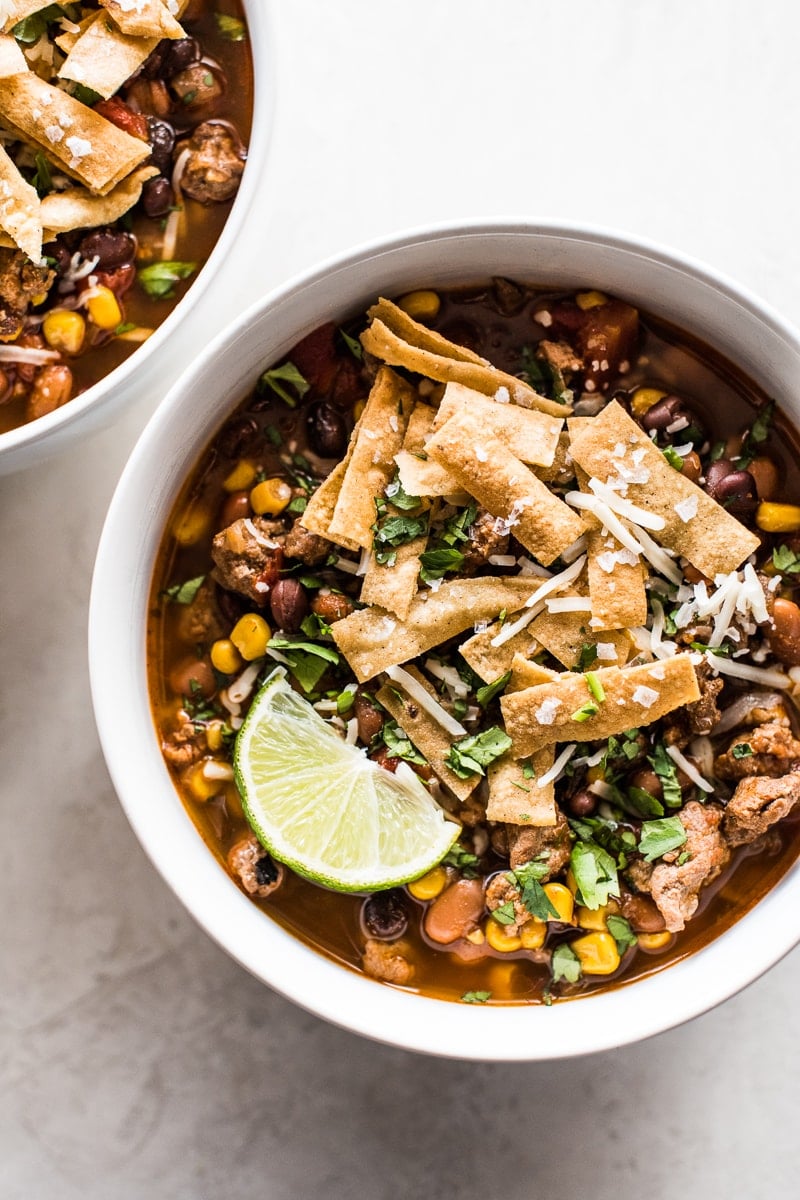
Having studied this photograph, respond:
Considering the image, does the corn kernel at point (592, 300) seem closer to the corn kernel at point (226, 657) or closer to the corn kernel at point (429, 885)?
the corn kernel at point (226, 657)

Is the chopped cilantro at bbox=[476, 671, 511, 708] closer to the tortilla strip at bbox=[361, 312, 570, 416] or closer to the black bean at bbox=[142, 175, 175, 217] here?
the tortilla strip at bbox=[361, 312, 570, 416]

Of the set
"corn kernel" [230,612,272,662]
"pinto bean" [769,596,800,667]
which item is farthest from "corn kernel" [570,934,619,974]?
"corn kernel" [230,612,272,662]

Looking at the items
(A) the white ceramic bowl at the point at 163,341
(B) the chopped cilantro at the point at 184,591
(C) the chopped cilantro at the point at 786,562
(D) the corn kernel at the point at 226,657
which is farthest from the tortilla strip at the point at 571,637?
(A) the white ceramic bowl at the point at 163,341

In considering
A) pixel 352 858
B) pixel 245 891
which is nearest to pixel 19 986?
pixel 245 891

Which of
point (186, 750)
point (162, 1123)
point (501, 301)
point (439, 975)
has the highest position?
point (501, 301)

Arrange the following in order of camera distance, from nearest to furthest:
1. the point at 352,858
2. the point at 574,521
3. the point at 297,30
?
the point at 574,521
the point at 352,858
the point at 297,30

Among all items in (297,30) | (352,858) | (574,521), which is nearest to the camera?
(574,521)

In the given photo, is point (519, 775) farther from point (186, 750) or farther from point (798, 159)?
point (798, 159)
